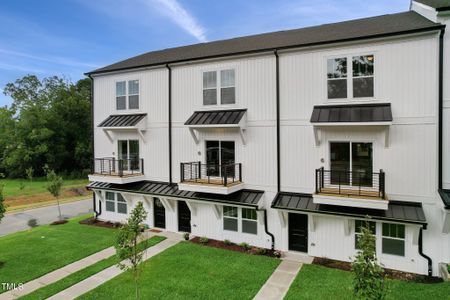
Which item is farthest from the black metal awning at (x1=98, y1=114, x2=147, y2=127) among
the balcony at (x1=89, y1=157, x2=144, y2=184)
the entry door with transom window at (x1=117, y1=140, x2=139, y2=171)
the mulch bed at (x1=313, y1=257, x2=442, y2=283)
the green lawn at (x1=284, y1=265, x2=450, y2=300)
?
the mulch bed at (x1=313, y1=257, x2=442, y2=283)

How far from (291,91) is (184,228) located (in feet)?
28.5

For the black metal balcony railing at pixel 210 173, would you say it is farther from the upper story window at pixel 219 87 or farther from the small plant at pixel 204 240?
the upper story window at pixel 219 87

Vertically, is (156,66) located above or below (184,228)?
above

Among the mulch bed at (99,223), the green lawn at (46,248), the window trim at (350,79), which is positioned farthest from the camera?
the mulch bed at (99,223)

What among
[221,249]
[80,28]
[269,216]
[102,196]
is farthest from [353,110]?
[80,28]

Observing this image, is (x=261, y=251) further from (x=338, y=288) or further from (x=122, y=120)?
(x=122, y=120)

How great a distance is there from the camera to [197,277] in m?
9.66

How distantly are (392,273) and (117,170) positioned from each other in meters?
14.3

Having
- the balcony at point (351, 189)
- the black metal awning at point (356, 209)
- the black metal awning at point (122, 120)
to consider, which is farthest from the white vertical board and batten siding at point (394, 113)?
the black metal awning at point (122, 120)

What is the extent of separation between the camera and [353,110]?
34.1 feet

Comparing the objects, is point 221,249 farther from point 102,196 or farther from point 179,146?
point 102,196

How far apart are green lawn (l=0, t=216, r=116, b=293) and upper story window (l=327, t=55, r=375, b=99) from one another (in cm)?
1229

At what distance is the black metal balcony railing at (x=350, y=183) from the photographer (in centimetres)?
998

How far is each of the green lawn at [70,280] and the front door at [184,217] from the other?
3.77 meters
